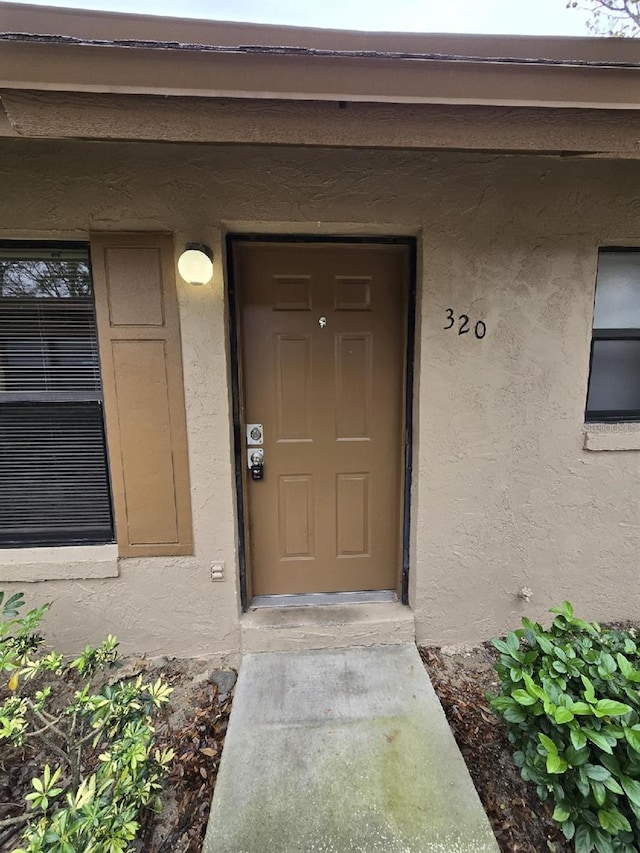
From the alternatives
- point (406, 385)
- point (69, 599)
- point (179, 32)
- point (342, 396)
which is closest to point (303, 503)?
point (342, 396)

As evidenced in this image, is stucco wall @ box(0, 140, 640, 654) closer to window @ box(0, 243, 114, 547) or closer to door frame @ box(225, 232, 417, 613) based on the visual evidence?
door frame @ box(225, 232, 417, 613)

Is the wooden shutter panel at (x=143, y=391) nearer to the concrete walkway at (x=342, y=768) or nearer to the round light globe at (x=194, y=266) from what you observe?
the round light globe at (x=194, y=266)

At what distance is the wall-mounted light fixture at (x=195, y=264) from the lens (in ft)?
6.62

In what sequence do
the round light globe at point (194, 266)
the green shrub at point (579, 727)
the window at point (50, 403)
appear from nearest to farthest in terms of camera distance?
the green shrub at point (579, 727), the round light globe at point (194, 266), the window at point (50, 403)

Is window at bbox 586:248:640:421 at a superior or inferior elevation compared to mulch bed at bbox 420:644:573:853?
superior

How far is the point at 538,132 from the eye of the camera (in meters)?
1.67

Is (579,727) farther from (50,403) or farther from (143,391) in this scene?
(50,403)

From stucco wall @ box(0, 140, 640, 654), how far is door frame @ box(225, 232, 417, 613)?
82 millimetres

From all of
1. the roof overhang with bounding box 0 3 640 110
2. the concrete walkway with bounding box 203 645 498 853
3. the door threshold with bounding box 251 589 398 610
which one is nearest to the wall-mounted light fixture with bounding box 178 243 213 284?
the roof overhang with bounding box 0 3 640 110

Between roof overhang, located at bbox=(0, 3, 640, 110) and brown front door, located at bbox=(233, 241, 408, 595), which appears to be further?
brown front door, located at bbox=(233, 241, 408, 595)

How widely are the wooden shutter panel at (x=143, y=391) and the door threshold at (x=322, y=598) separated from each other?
626 mm

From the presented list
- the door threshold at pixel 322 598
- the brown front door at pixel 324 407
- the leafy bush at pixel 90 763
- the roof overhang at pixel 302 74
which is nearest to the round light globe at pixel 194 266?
the brown front door at pixel 324 407

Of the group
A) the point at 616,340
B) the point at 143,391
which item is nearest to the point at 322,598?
the point at 143,391

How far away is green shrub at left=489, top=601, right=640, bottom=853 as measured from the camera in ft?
4.56
